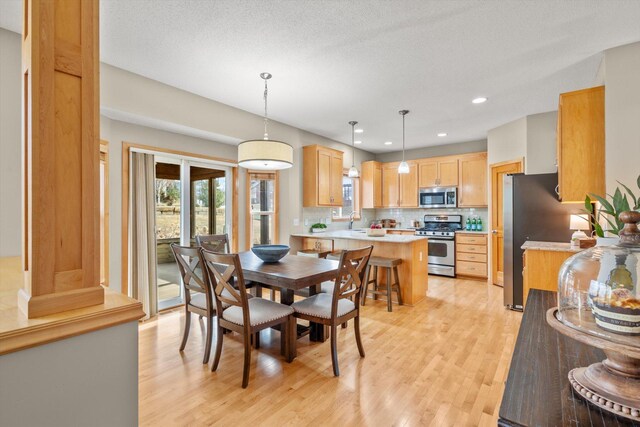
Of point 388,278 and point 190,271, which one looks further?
point 388,278

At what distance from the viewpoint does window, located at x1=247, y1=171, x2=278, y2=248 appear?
4.76m

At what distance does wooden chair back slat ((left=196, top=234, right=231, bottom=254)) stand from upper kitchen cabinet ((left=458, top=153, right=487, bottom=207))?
457cm

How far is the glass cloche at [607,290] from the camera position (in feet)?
2.66

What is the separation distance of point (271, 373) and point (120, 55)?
3022 mm

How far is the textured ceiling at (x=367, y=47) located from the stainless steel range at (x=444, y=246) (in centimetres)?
266

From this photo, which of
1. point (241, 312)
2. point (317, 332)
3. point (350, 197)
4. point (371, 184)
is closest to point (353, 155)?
point (371, 184)

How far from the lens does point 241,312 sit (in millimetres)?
2408

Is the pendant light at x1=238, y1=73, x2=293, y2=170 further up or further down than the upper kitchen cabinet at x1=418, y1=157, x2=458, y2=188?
further down

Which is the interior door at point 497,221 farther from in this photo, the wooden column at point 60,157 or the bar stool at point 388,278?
the wooden column at point 60,157

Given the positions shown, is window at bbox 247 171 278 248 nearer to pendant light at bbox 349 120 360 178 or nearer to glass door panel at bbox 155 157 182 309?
glass door panel at bbox 155 157 182 309

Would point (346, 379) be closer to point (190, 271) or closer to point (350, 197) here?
point (190, 271)

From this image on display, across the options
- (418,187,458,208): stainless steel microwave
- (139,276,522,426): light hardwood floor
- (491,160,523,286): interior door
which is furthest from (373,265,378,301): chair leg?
(418,187,458,208): stainless steel microwave

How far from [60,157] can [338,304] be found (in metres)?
2.09

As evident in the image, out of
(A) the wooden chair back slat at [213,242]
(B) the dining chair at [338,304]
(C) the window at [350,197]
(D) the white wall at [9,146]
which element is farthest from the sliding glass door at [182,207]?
(C) the window at [350,197]
